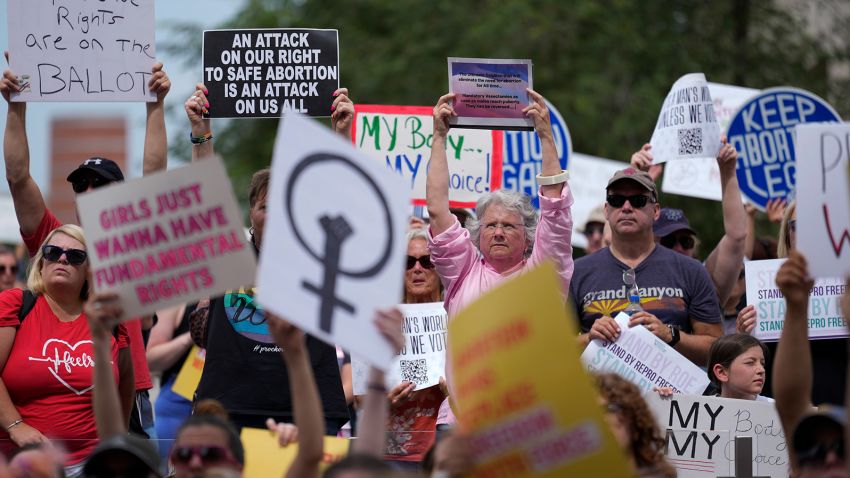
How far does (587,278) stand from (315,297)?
3.02 m

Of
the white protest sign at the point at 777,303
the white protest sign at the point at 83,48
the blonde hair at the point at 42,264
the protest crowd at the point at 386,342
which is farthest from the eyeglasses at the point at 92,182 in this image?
the white protest sign at the point at 777,303

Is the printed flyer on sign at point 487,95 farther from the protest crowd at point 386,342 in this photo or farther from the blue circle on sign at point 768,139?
the blue circle on sign at point 768,139

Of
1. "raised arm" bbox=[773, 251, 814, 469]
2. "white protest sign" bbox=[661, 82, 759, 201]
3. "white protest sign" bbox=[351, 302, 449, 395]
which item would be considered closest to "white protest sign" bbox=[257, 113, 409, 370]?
"raised arm" bbox=[773, 251, 814, 469]

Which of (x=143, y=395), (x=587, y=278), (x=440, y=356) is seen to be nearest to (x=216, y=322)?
(x=143, y=395)

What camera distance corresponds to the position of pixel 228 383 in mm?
6348

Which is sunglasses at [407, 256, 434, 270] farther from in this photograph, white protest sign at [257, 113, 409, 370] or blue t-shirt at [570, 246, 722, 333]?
white protest sign at [257, 113, 409, 370]

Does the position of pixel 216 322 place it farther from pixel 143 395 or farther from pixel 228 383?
pixel 143 395

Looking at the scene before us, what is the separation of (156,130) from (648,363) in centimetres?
259

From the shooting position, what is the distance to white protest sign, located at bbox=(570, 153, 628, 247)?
460 inches

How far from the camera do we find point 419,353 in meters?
7.33

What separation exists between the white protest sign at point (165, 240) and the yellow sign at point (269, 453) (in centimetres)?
87

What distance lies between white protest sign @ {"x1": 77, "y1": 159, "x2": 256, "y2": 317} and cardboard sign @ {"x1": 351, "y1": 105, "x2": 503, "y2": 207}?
14.4 ft

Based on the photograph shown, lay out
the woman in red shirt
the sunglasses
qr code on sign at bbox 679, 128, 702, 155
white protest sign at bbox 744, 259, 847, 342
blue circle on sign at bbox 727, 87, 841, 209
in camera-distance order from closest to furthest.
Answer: the woman in red shirt
white protest sign at bbox 744, 259, 847, 342
the sunglasses
qr code on sign at bbox 679, 128, 702, 155
blue circle on sign at bbox 727, 87, 841, 209

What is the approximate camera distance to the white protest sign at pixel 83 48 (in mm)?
6938
